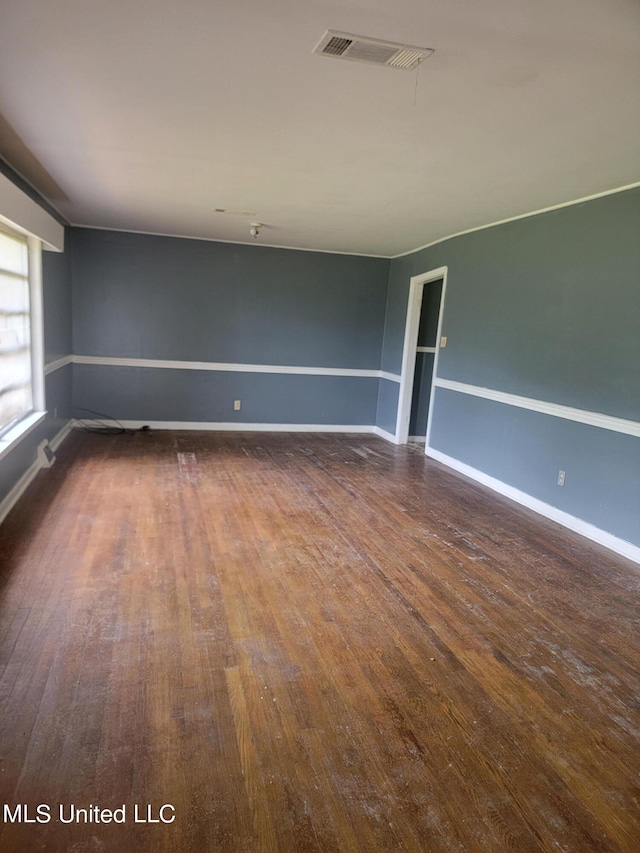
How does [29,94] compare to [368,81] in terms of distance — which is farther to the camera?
[29,94]

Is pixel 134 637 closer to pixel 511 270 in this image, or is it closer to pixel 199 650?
pixel 199 650

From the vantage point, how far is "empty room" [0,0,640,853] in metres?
1.63

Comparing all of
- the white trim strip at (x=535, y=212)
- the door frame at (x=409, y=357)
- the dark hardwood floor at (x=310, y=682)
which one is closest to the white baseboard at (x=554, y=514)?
the dark hardwood floor at (x=310, y=682)

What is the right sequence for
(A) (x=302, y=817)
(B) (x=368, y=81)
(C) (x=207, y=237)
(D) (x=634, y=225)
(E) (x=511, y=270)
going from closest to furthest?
(A) (x=302, y=817) < (B) (x=368, y=81) < (D) (x=634, y=225) < (E) (x=511, y=270) < (C) (x=207, y=237)

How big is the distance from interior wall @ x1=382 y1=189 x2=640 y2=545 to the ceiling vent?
2212 millimetres

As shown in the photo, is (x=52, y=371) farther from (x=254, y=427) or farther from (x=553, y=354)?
(x=553, y=354)

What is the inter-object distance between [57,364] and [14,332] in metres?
1.32

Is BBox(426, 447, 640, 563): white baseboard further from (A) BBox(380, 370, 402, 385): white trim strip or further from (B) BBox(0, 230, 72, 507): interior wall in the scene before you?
(B) BBox(0, 230, 72, 507): interior wall

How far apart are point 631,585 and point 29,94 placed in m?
4.09

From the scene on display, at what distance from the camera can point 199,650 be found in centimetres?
222

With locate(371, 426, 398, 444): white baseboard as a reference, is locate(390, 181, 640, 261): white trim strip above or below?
above

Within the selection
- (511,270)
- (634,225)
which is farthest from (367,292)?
(634,225)

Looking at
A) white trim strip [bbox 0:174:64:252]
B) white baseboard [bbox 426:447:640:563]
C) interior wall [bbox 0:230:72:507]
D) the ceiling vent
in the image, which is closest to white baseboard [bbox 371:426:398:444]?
white baseboard [bbox 426:447:640:563]

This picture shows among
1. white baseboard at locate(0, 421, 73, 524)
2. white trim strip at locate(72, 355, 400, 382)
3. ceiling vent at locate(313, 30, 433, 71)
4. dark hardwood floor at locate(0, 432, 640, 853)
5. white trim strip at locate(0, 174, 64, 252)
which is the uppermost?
ceiling vent at locate(313, 30, 433, 71)
